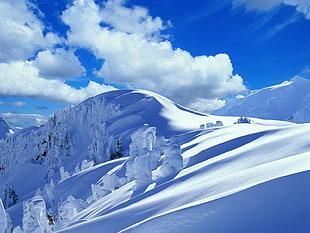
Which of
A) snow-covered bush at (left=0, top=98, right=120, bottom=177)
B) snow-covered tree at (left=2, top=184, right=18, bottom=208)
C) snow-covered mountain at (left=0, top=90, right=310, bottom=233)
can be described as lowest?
snow-covered mountain at (left=0, top=90, right=310, bottom=233)

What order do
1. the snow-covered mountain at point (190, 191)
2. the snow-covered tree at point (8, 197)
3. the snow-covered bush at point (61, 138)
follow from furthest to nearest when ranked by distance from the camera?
the snow-covered bush at point (61, 138)
the snow-covered tree at point (8, 197)
the snow-covered mountain at point (190, 191)

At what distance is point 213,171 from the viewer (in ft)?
26.3

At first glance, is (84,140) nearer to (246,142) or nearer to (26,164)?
(26,164)

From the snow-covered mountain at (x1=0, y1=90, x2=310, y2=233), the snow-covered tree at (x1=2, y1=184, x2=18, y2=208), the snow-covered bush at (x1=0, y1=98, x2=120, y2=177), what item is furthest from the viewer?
the snow-covered bush at (x1=0, y1=98, x2=120, y2=177)

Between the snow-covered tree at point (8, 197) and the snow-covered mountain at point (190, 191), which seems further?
the snow-covered tree at point (8, 197)

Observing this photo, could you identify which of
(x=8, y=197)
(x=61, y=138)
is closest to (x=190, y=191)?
(x=8, y=197)

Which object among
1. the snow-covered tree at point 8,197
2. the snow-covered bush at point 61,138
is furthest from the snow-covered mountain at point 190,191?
the snow-covered bush at point 61,138

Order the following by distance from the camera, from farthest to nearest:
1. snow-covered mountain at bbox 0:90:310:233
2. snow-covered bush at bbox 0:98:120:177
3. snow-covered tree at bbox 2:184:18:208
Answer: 1. snow-covered bush at bbox 0:98:120:177
2. snow-covered tree at bbox 2:184:18:208
3. snow-covered mountain at bbox 0:90:310:233

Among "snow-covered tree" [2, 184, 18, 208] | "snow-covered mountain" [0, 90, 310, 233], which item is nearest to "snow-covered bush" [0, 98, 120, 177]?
"snow-covered tree" [2, 184, 18, 208]

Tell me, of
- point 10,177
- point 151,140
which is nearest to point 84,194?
point 151,140

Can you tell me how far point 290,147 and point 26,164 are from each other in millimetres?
51862

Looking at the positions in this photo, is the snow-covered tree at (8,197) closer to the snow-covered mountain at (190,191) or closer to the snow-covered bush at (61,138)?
the snow-covered mountain at (190,191)

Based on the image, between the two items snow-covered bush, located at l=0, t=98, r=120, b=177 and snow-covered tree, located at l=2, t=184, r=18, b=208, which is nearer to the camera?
snow-covered tree, located at l=2, t=184, r=18, b=208

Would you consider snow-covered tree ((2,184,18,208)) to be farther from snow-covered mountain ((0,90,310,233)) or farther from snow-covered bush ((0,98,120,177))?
snow-covered bush ((0,98,120,177))
